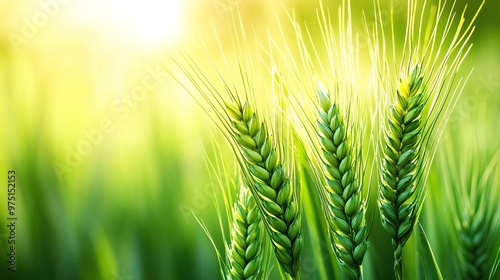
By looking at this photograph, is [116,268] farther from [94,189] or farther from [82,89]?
[82,89]

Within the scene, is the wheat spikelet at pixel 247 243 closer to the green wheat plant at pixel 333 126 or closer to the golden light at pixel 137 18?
the green wheat plant at pixel 333 126

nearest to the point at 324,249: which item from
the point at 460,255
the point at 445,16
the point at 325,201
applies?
the point at 325,201

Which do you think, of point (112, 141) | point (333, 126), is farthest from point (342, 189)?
point (112, 141)

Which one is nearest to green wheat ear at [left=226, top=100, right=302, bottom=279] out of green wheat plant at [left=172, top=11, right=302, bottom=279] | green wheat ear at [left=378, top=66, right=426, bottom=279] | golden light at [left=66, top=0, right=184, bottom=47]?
green wheat plant at [left=172, top=11, right=302, bottom=279]

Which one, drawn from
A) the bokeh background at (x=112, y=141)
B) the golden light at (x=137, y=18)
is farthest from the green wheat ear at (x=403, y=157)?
the golden light at (x=137, y=18)

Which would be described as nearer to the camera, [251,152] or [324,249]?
[251,152]

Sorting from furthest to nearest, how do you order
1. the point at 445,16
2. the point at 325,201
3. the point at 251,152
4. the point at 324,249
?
the point at 445,16, the point at 324,249, the point at 325,201, the point at 251,152

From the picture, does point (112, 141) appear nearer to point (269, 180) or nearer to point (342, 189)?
point (269, 180)

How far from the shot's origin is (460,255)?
1444 millimetres

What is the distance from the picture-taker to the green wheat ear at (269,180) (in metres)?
1.18

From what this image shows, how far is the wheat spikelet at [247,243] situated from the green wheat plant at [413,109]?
0.31m

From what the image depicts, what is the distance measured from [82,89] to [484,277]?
1.22m

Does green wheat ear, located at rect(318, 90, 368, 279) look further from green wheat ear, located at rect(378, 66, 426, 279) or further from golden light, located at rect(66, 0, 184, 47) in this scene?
golden light, located at rect(66, 0, 184, 47)

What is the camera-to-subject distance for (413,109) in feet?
3.96
